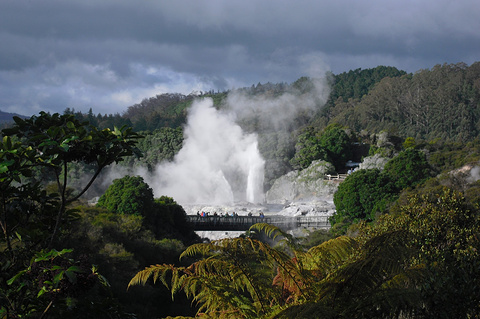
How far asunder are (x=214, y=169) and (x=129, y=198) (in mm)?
41407

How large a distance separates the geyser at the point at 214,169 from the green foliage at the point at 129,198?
32.5 m

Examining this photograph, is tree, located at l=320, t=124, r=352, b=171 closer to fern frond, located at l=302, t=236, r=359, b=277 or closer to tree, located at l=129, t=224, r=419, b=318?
fern frond, located at l=302, t=236, r=359, b=277

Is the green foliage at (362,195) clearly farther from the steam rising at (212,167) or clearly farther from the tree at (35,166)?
the tree at (35,166)

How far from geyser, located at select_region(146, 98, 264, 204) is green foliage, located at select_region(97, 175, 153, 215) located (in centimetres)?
3253

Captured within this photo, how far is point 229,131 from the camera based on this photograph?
74812 millimetres

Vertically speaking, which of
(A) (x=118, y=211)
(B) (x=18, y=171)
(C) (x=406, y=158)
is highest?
(C) (x=406, y=158)

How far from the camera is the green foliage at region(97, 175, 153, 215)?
28.0 meters

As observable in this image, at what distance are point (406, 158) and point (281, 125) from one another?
173ft

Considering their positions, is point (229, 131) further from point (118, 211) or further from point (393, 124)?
point (118, 211)

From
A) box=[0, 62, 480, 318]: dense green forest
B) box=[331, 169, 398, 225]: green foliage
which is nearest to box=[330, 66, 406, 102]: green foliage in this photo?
box=[0, 62, 480, 318]: dense green forest

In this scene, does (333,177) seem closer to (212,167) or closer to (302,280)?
(212,167)

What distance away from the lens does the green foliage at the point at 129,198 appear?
1104 inches

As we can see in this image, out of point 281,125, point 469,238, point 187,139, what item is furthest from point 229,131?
point 469,238

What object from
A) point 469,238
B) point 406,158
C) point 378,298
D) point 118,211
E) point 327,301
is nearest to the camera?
point 378,298
